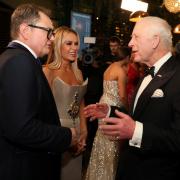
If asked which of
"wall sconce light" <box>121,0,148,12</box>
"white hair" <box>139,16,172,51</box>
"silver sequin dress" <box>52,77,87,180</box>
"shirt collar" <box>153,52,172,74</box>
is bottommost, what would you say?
"silver sequin dress" <box>52,77,87,180</box>

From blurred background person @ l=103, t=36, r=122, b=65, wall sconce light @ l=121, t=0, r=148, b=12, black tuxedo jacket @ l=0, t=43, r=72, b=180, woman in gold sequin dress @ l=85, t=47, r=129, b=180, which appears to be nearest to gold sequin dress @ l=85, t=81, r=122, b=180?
woman in gold sequin dress @ l=85, t=47, r=129, b=180

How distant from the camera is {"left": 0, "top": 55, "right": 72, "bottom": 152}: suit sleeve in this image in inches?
76.1

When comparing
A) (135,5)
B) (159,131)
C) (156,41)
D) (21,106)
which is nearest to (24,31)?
(21,106)

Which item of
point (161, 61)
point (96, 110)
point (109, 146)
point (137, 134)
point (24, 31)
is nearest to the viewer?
point (137, 134)

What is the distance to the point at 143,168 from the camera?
2316mm

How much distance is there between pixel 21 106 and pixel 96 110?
77 cm

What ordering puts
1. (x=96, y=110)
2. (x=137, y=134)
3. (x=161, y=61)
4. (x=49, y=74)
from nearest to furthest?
(x=137, y=134) < (x=161, y=61) < (x=96, y=110) < (x=49, y=74)

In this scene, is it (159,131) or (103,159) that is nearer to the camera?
(159,131)

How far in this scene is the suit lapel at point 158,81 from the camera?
88.2 inches

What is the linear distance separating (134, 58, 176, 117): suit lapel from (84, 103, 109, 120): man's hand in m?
0.33

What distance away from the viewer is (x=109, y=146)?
455 cm

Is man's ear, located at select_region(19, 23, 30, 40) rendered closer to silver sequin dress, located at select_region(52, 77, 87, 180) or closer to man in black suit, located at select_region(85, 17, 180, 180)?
man in black suit, located at select_region(85, 17, 180, 180)

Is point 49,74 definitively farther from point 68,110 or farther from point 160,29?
point 160,29

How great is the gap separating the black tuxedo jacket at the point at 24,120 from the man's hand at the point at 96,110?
416mm
